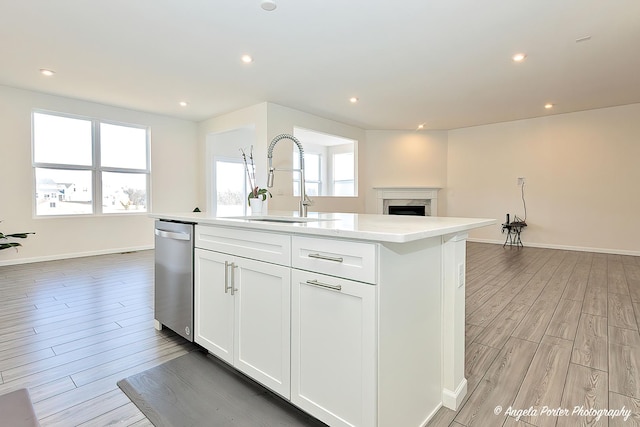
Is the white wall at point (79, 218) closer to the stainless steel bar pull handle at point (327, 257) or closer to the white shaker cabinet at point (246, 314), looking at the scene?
the white shaker cabinet at point (246, 314)

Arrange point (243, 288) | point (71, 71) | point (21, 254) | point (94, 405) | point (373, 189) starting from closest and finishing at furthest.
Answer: point (94, 405)
point (243, 288)
point (71, 71)
point (21, 254)
point (373, 189)

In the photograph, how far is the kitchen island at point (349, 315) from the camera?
1.15 m

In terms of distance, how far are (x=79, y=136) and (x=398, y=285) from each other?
6.14 metres

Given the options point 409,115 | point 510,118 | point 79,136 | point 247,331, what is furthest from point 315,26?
point 510,118

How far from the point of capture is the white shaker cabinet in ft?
4.76

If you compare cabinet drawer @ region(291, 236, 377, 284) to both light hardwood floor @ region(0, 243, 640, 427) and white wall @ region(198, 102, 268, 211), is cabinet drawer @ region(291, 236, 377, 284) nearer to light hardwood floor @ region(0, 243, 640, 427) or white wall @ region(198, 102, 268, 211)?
light hardwood floor @ region(0, 243, 640, 427)

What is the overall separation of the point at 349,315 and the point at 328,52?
3153 mm

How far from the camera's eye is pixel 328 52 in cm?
349

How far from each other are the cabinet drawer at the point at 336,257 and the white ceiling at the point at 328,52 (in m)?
2.25

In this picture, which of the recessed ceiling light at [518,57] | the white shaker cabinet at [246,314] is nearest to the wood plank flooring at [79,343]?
the white shaker cabinet at [246,314]

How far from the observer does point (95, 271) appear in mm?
4270

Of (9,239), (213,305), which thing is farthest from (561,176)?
(9,239)

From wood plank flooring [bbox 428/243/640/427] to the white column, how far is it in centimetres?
9

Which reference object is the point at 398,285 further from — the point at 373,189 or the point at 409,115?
the point at 373,189
